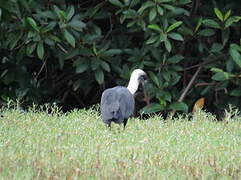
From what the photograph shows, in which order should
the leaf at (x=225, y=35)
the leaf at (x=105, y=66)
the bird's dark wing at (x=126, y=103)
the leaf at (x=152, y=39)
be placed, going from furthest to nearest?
the leaf at (x=225, y=35), the leaf at (x=105, y=66), the leaf at (x=152, y=39), the bird's dark wing at (x=126, y=103)

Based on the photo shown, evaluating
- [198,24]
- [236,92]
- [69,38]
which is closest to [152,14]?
[198,24]

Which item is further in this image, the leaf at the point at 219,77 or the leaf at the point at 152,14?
the leaf at the point at 219,77

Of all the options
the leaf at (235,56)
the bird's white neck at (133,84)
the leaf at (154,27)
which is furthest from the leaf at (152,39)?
the leaf at (235,56)

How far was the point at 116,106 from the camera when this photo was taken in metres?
7.98

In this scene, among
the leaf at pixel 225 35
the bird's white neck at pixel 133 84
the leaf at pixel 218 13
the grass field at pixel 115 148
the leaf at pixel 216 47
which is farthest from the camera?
the leaf at pixel 216 47

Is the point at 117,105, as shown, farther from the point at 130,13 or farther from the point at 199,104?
the point at 199,104

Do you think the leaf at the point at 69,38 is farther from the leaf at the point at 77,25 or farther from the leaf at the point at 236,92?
the leaf at the point at 236,92

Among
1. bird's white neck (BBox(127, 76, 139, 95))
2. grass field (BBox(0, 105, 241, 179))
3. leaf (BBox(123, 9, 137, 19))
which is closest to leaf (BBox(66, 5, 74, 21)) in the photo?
leaf (BBox(123, 9, 137, 19))

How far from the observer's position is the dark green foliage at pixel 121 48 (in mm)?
9547

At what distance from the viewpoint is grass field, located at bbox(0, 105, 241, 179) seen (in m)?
5.95

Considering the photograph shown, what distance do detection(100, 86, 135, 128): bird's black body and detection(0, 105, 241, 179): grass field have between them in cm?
14

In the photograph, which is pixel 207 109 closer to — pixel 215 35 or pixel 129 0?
pixel 215 35

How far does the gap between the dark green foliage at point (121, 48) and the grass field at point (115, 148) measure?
102cm

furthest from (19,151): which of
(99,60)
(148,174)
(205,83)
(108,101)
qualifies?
(205,83)
